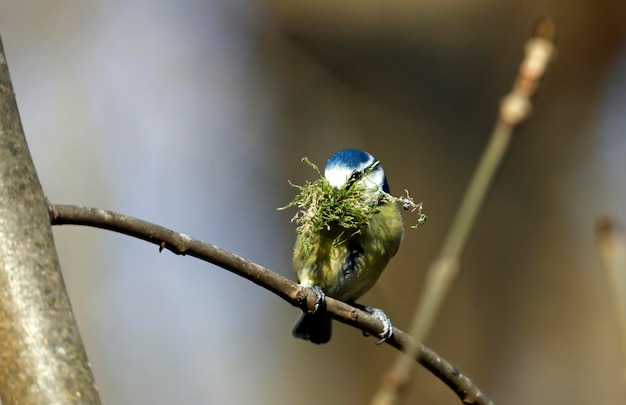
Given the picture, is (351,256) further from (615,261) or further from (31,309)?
(31,309)

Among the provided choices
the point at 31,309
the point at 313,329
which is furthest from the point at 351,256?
the point at 31,309

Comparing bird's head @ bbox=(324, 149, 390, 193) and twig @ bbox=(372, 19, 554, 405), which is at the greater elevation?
bird's head @ bbox=(324, 149, 390, 193)

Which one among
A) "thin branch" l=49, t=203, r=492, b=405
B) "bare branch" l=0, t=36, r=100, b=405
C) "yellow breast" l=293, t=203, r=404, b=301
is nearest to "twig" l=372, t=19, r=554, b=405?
"thin branch" l=49, t=203, r=492, b=405

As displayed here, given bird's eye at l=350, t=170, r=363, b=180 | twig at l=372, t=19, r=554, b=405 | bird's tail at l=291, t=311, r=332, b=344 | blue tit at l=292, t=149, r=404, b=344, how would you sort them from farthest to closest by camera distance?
bird's tail at l=291, t=311, r=332, b=344
blue tit at l=292, t=149, r=404, b=344
bird's eye at l=350, t=170, r=363, b=180
twig at l=372, t=19, r=554, b=405

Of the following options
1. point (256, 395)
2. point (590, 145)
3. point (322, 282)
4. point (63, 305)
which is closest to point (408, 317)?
point (322, 282)

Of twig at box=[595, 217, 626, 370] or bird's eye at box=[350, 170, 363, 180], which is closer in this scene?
twig at box=[595, 217, 626, 370]

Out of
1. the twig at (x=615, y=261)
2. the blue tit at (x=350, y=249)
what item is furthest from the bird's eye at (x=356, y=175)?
the twig at (x=615, y=261)

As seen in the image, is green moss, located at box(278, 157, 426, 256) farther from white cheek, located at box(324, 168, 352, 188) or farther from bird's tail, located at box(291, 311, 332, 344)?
bird's tail, located at box(291, 311, 332, 344)
